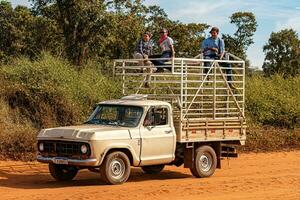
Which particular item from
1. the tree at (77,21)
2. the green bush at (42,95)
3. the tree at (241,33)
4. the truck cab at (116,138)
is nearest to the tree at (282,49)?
the tree at (241,33)

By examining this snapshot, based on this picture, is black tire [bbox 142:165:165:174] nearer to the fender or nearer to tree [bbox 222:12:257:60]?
the fender

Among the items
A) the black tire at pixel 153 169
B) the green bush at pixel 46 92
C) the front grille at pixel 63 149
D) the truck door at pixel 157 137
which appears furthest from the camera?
the green bush at pixel 46 92

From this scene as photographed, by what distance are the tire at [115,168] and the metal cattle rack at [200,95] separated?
5.85 feet

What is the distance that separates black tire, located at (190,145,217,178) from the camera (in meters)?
14.6

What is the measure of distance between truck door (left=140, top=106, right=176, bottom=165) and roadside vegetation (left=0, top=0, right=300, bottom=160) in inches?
191

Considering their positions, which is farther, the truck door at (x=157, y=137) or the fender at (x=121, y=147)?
the truck door at (x=157, y=137)

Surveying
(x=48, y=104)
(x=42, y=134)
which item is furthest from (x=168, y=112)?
(x=48, y=104)

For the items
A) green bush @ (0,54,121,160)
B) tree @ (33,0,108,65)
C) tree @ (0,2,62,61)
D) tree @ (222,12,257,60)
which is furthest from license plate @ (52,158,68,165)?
tree @ (222,12,257,60)

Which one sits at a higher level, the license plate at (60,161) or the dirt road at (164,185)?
the license plate at (60,161)

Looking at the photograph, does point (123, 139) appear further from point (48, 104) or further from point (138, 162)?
point (48, 104)

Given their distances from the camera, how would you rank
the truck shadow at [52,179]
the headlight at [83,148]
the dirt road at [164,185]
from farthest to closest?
the truck shadow at [52,179] < the headlight at [83,148] < the dirt road at [164,185]

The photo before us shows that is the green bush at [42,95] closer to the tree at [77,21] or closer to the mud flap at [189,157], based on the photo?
the mud flap at [189,157]

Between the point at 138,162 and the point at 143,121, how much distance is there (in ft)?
3.13

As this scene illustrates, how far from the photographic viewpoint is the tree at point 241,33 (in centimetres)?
5672
